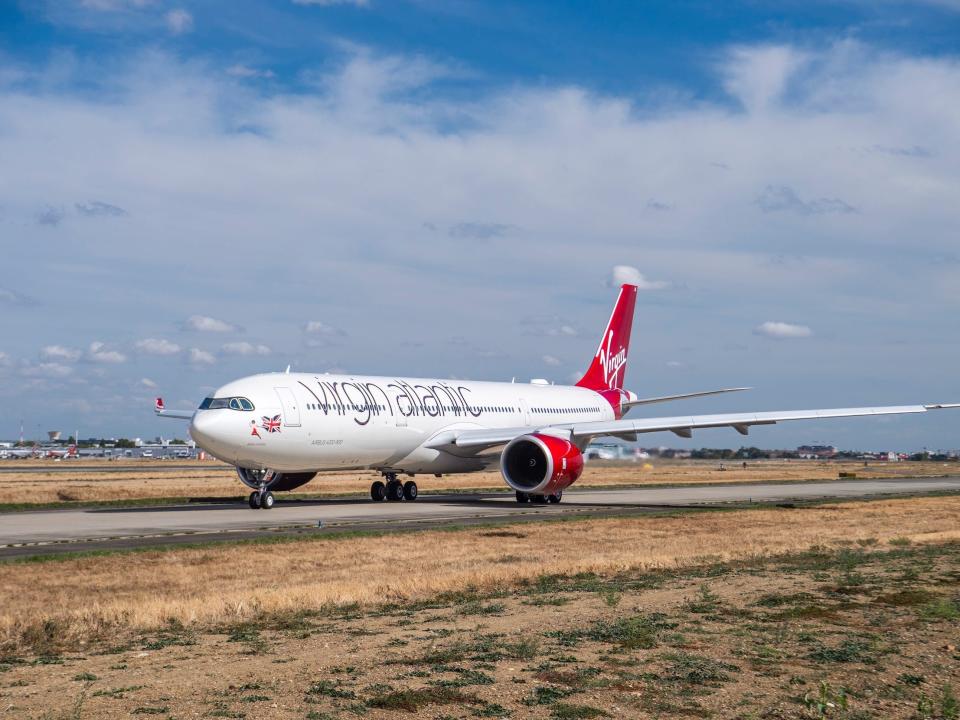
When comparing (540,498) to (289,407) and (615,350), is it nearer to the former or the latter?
(289,407)

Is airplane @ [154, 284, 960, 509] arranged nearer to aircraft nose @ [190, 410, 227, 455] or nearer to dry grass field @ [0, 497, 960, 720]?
aircraft nose @ [190, 410, 227, 455]

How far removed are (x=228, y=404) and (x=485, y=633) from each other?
21046mm

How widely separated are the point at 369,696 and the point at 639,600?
6126mm

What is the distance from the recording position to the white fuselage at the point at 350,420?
3089cm

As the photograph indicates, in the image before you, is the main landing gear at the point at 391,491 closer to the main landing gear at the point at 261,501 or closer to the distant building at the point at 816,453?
the main landing gear at the point at 261,501

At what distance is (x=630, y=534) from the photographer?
79.6 feet

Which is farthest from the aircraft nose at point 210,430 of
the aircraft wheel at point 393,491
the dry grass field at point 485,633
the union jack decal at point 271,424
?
the dry grass field at point 485,633

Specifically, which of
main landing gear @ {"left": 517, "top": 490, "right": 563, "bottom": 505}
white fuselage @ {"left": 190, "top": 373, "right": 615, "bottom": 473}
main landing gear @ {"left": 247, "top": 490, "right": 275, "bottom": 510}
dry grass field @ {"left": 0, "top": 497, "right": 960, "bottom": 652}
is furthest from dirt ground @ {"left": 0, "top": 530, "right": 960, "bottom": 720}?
main landing gear @ {"left": 517, "top": 490, "right": 563, "bottom": 505}

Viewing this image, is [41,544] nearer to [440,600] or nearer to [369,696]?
[440,600]

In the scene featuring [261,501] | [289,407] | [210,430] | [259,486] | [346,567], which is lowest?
[346,567]

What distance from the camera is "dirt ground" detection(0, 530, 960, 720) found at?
8.15 m

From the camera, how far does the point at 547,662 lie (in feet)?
31.6

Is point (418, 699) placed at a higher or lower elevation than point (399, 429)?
lower

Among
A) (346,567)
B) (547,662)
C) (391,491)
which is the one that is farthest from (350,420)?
(547,662)
